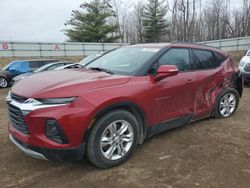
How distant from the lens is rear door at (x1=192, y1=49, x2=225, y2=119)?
516 cm

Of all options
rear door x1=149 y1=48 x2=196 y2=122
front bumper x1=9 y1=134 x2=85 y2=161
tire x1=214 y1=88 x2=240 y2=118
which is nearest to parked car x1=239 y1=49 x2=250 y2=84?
tire x1=214 y1=88 x2=240 y2=118

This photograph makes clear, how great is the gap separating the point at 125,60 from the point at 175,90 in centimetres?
92

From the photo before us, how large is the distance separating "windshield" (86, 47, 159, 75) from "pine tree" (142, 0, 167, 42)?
4323 centimetres

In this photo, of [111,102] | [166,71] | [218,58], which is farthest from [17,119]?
[218,58]

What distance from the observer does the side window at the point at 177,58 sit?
4672 millimetres

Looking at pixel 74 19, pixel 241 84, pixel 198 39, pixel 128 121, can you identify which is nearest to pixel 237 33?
pixel 198 39

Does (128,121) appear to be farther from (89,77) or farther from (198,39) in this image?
(198,39)

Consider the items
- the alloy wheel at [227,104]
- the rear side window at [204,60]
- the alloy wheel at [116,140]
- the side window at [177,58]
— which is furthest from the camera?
the alloy wheel at [227,104]

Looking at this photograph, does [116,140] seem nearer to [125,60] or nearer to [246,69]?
[125,60]

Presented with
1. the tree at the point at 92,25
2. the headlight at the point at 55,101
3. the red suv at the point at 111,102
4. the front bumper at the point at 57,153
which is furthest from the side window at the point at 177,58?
the tree at the point at 92,25

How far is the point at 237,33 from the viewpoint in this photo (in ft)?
169

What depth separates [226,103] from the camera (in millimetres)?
6160

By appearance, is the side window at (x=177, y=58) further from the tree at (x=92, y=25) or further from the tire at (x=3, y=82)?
the tree at (x=92, y=25)

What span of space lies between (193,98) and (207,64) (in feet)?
2.91
